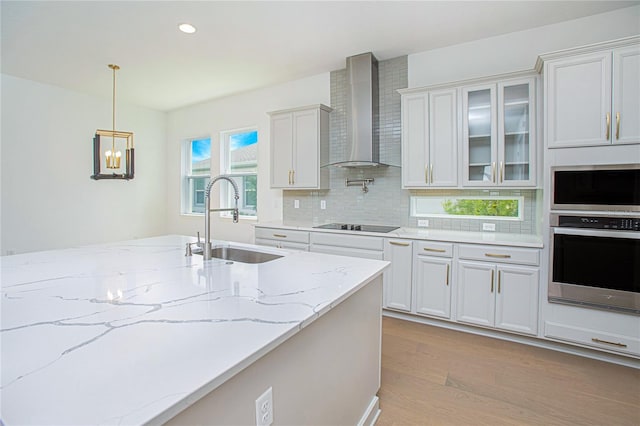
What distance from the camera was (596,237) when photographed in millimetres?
2270

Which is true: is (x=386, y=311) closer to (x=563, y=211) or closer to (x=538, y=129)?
(x=563, y=211)

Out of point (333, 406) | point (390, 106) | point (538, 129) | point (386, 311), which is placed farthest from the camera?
point (390, 106)

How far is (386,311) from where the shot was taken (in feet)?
10.9

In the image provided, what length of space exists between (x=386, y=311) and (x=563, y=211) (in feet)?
5.90

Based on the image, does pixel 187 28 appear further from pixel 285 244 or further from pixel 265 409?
pixel 265 409

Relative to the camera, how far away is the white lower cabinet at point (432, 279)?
112 inches

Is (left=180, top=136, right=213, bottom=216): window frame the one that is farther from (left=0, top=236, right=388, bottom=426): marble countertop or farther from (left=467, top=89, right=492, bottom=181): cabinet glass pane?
(left=467, top=89, right=492, bottom=181): cabinet glass pane

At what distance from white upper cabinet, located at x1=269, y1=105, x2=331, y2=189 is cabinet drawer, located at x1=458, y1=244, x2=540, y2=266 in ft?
5.98

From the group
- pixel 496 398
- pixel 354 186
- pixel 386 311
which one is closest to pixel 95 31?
pixel 354 186

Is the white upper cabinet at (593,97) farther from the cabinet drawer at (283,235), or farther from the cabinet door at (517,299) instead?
the cabinet drawer at (283,235)

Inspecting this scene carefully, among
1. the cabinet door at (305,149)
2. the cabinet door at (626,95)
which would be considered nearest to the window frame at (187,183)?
the cabinet door at (305,149)

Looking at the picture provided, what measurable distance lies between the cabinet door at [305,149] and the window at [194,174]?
2382mm

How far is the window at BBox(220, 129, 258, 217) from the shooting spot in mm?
4938

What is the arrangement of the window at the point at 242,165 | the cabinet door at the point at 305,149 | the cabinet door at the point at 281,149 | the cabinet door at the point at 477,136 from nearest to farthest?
the cabinet door at the point at 477,136 < the cabinet door at the point at 305,149 < the cabinet door at the point at 281,149 < the window at the point at 242,165
